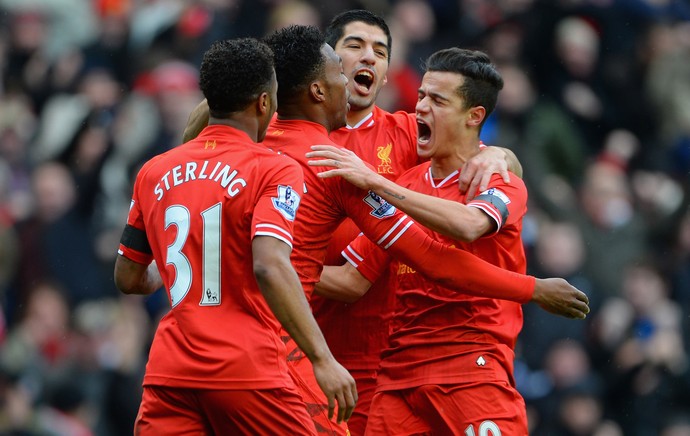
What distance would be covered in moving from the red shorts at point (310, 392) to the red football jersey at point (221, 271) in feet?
1.44

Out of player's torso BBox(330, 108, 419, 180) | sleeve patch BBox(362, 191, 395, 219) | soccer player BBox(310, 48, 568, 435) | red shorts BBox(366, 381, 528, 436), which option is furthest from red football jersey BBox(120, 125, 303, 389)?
player's torso BBox(330, 108, 419, 180)

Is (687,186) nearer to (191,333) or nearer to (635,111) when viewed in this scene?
(635,111)

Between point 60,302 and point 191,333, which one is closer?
point 191,333

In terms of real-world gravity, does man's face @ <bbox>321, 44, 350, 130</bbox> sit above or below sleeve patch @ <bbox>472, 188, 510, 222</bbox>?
above

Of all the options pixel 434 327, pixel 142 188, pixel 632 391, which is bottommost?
pixel 632 391

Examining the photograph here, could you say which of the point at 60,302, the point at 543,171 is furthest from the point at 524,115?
the point at 60,302

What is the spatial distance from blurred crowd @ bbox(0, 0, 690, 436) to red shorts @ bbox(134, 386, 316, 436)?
15.0ft

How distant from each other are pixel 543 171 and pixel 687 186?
138 cm

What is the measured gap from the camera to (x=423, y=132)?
561 centimetres

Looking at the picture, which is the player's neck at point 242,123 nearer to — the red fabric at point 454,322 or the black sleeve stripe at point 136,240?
the black sleeve stripe at point 136,240

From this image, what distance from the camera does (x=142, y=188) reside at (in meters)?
4.50

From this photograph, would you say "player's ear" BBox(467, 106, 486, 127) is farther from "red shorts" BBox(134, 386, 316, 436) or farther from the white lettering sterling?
"red shorts" BBox(134, 386, 316, 436)

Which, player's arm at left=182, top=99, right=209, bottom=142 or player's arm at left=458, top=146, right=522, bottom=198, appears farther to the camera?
player's arm at left=182, top=99, right=209, bottom=142

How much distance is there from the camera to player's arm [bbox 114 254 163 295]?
4684mm
